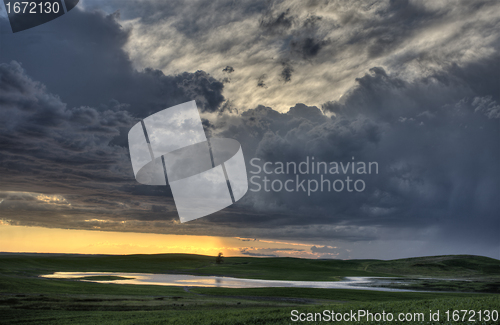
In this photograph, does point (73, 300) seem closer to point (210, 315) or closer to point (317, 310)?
point (210, 315)

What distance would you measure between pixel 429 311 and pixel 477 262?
14855 cm

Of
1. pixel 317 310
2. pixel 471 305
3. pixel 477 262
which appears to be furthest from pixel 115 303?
pixel 477 262

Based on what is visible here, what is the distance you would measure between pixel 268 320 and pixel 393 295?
39958 millimetres

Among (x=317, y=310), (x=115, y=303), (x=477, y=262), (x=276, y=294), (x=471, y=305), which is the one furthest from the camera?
(x=477, y=262)

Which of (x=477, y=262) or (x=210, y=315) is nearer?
(x=210, y=315)

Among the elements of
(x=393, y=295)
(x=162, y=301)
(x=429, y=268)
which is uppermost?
(x=162, y=301)

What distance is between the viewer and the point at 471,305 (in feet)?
69.5

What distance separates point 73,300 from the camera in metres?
40.7

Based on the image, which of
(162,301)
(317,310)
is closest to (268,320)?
(317,310)

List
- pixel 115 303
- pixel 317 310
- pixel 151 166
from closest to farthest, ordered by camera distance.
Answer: pixel 151 166, pixel 317 310, pixel 115 303

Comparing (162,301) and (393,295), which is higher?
Answer: (162,301)

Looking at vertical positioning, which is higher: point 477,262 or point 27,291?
point 27,291

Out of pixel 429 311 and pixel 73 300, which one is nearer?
pixel 429 311

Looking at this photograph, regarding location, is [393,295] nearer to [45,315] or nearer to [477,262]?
[45,315]
